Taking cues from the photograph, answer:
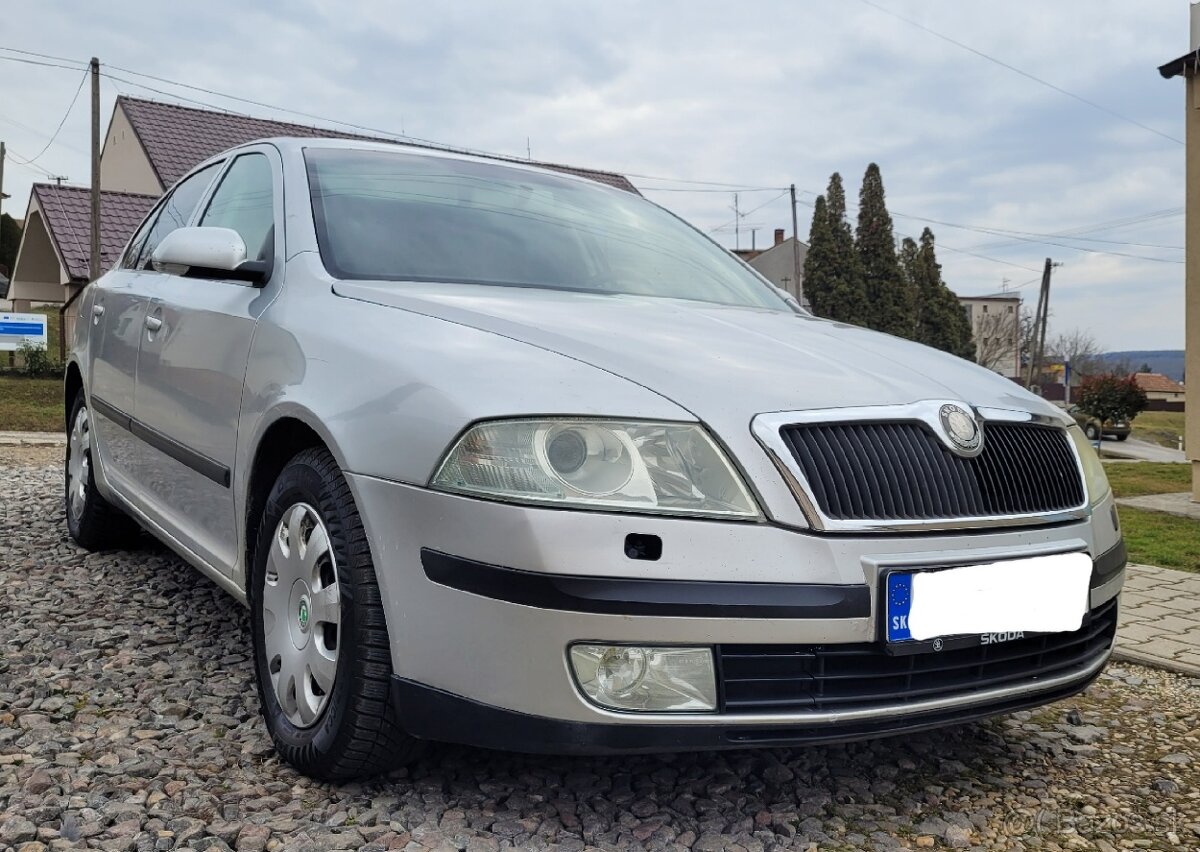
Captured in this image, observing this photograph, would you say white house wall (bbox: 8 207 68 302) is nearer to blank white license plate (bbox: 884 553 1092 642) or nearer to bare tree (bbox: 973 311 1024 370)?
blank white license plate (bbox: 884 553 1092 642)

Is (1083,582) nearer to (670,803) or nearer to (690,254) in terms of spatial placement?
(670,803)

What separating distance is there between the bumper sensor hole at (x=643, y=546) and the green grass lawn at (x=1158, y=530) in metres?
4.46

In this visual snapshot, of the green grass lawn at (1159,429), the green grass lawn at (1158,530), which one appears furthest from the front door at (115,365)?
the green grass lawn at (1159,429)

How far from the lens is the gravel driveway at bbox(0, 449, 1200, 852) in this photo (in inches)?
82.0

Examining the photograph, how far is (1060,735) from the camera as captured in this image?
2879 mm

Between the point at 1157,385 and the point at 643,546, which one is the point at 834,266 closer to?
the point at 643,546

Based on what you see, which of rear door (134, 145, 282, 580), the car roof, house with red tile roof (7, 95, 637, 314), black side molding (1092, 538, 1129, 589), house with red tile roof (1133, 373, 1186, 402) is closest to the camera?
black side molding (1092, 538, 1129, 589)

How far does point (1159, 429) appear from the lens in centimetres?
5131

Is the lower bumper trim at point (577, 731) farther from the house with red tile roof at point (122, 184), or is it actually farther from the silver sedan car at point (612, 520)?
the house with red tile roof at point (122, 184)

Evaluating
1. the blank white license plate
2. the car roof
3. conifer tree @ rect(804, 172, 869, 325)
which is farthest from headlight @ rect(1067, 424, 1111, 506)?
conifer tree @ rect(804, 172, 869, 325)

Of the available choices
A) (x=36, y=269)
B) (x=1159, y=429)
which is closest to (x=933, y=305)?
(x=1159, y=429)

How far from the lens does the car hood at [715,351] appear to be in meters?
2.03

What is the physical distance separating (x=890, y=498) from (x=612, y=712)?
2.22 feet

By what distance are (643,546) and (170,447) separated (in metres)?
2.01
